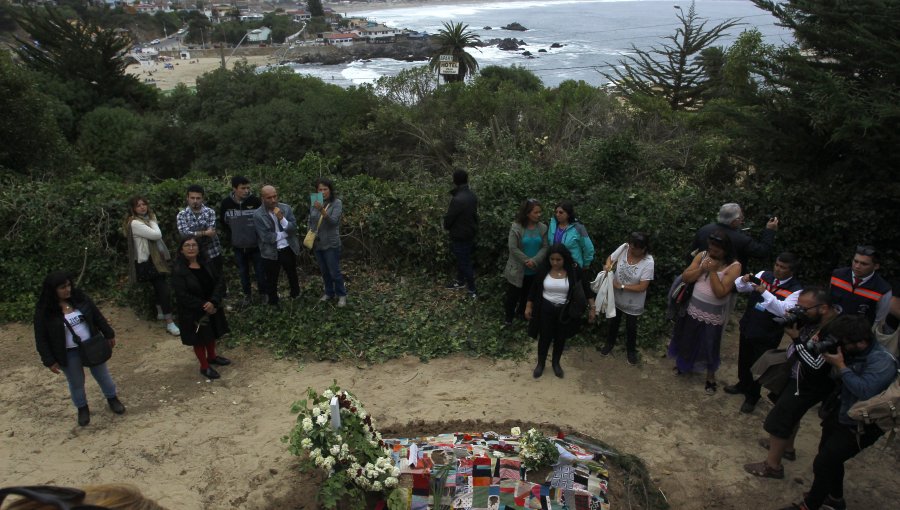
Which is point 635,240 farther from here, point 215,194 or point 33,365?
point 33,365

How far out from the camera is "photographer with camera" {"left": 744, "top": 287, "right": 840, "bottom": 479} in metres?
4.13

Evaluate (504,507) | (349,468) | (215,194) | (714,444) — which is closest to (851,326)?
(714,444)

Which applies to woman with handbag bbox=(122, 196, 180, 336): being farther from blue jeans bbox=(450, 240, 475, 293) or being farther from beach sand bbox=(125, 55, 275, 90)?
beach sand bbox=(125, 55, 275, 90)

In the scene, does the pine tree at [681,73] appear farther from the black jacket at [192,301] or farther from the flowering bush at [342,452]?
the flowering bush at [342,452]

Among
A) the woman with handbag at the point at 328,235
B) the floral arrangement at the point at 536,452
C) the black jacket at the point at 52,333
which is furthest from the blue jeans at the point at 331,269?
the floral arrangement at the point at 536,452

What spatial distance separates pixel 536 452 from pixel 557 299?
157cm

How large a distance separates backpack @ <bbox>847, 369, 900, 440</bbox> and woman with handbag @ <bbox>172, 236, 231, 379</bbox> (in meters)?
5.22

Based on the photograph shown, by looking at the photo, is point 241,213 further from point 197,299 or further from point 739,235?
point 739,235

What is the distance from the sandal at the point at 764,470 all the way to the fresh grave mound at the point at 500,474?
3.77 feet

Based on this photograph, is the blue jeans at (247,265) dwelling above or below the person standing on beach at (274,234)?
below

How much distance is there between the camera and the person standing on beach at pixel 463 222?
23.2 ft

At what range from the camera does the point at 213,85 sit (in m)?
32.8

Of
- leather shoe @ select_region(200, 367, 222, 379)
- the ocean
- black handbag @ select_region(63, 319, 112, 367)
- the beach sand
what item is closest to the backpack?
leather shoe @ select_region(200, 367, 222, 379)

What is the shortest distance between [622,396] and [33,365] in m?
6.21
